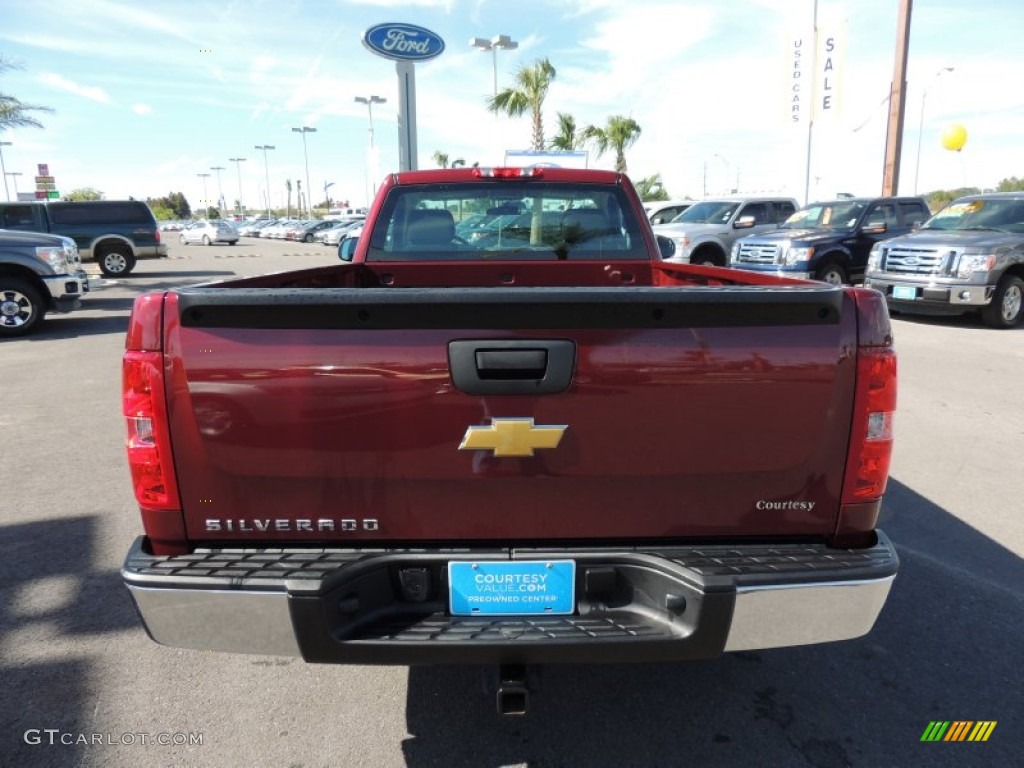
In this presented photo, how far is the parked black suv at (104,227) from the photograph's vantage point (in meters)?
20.3

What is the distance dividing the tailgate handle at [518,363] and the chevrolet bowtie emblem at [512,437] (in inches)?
3.7

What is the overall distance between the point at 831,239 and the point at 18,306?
13.7 m

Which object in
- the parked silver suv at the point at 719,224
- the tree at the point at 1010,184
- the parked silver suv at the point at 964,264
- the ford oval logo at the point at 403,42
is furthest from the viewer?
the tree at the point at 1010,184

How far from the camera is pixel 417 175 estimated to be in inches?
176

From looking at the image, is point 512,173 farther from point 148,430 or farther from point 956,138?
point 956,138

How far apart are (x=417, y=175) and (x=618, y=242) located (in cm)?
130

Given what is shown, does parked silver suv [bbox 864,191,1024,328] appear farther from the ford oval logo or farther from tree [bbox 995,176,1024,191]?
tree [bbox 995,176,1024,191]

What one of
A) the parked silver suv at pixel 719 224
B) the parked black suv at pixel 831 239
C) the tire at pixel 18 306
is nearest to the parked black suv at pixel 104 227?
the tire at pixel 18 306

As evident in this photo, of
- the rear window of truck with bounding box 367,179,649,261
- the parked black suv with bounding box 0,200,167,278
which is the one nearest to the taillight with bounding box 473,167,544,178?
the rear window of truck with bounding box 367,179,649,261

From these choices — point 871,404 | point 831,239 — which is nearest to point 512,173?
point 871,404

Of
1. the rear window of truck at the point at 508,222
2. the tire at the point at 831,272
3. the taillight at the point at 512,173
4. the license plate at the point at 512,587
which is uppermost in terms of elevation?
the taillight at the point at 512,173

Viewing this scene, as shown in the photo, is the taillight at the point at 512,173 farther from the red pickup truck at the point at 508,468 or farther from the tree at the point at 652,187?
the tree at the point at 652,187

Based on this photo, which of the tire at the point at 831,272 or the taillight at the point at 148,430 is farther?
the tire at the point at 831,272

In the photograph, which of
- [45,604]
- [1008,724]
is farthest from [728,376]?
[45,604]
